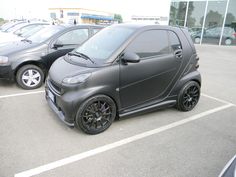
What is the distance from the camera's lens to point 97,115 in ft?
10.5

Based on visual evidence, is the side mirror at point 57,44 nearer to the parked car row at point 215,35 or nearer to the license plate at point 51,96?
the license plate at point 51,96

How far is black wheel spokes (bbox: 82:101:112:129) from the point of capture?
10.3 ft

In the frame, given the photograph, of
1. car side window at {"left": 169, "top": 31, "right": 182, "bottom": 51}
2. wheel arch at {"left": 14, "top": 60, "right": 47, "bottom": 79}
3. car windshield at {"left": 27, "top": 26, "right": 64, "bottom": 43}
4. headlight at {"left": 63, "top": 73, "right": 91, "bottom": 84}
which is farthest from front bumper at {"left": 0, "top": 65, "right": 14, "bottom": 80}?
car side window at {"left": 169, "top": 31, "right": 182, "bottom": 51}

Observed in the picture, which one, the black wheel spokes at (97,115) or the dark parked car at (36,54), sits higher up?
the dark parked car at (36,54)

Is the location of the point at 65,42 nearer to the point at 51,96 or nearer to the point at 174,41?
the point at 51,96

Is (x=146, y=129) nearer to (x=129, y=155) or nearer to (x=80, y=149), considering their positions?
(x=129, y=155)

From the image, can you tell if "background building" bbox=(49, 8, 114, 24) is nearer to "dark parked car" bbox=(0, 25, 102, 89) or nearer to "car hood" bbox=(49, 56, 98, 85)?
"dark parked car" bbox=(0, 25, 102, 89)

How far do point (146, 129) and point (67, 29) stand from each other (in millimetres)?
3359

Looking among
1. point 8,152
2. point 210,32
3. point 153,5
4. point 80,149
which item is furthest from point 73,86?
point 153,5

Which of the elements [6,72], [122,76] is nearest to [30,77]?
[6,72]

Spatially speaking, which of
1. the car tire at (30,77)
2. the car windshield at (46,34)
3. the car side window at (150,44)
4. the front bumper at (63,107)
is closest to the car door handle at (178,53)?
the car side window at (150,44)

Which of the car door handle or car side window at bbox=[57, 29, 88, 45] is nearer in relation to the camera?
the car door handle

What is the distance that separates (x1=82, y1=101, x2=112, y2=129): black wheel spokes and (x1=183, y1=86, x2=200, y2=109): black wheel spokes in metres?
1.72

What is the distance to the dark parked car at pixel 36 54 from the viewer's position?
15.6ft
